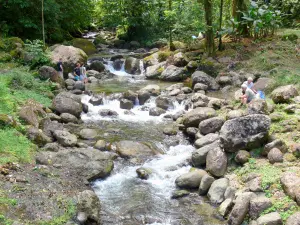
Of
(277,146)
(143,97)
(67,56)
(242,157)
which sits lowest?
(143,97)

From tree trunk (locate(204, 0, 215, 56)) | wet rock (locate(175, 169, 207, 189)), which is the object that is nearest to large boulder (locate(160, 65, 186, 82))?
tree trunk (locate(204, 0, 215, 56))

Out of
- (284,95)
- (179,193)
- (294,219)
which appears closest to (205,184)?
(179,193)

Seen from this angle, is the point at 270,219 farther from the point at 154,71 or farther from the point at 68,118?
the point at 154,71

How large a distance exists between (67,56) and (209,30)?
29.1ft

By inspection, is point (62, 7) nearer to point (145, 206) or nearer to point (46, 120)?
point (46, 120)

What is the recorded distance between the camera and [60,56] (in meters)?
20.5

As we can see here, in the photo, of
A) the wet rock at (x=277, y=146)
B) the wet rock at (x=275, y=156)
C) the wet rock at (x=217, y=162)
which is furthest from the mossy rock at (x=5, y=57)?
the wet rock at (x=275, y=156)

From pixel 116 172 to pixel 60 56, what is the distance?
12.3 metres

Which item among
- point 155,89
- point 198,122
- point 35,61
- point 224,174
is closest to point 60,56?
point 35,61

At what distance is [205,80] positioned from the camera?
1850cm

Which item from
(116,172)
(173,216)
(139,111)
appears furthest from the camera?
(139,111)

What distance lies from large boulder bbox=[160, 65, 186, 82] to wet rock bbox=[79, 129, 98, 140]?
911 centimetres

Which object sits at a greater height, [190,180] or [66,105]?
[66,105]

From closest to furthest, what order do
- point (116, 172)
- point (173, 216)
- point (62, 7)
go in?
point (173, 216), point (116, 172), point (62, 7)
